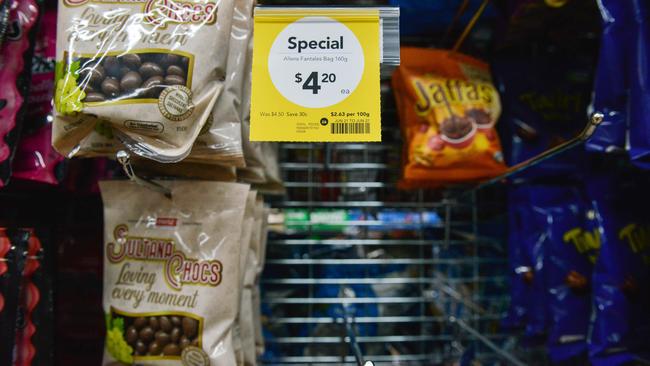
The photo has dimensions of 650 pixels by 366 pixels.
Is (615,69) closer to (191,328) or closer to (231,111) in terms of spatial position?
(231,111)

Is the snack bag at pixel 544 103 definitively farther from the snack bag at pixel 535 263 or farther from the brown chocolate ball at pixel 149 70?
the brown chocolate ball at pixel 149 70

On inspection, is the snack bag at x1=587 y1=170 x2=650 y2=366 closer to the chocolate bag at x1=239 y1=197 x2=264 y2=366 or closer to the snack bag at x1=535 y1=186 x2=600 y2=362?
the snack bag at x1=535 y1=186 x2=600 y2=362

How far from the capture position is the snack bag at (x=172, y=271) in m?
0.94

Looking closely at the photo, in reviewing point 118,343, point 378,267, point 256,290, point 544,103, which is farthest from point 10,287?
point 544,103

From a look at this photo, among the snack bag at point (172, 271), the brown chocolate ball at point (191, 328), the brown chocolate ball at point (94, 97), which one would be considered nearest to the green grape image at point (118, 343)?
the snack bag at point (172, 271)

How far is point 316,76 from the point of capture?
760mm

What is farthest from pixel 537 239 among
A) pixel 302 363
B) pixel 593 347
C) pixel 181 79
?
pixel 181 79

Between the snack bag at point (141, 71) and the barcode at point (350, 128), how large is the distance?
10.1 inches

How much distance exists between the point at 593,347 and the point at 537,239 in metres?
0.35

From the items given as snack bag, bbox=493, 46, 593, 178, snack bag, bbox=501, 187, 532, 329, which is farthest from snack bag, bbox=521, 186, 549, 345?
snack bag, bbox=493, 46, 593, 178

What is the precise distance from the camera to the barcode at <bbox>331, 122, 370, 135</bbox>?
0.75 metres

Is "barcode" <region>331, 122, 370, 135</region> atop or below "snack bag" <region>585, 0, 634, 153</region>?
below

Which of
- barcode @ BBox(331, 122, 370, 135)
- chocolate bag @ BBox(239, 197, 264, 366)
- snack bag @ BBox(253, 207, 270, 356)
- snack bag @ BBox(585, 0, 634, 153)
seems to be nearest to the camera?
barcode @ BBox(331, 122, 370, 135)

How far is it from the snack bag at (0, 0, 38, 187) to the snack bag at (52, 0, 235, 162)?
116 millimetres
